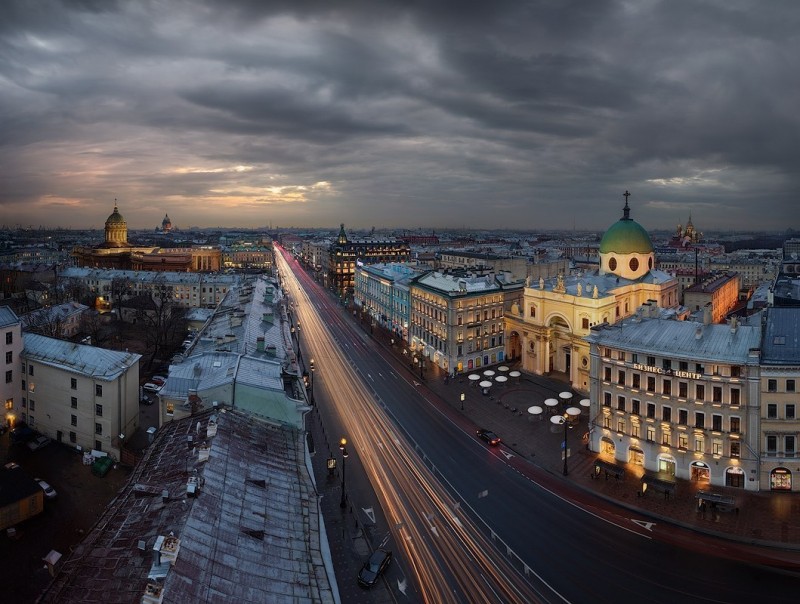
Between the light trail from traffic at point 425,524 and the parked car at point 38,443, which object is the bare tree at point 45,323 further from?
the light trail from traffic at point 425,524

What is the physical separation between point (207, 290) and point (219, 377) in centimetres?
10441

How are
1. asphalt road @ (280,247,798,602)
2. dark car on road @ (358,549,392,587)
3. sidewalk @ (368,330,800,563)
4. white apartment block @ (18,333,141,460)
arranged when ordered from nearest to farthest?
asphalt road @ (280,247,798,602) → dark car on road @ (358,549,392,587) → sidewalk @ (368,330,800,563) → white apartment block @ (18,333,141,460)

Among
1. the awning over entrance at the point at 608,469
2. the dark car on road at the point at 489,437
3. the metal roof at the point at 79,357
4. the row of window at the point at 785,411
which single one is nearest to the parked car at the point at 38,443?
the metal roof at the point at 79,357

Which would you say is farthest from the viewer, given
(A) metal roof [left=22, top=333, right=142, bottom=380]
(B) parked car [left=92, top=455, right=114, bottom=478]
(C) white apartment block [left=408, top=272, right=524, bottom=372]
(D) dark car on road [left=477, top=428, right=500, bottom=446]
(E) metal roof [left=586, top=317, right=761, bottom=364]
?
(C) white apartment block [left=408, top=272, right=524, bottom=372]

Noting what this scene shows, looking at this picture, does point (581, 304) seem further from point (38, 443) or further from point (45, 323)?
point (45, 323)

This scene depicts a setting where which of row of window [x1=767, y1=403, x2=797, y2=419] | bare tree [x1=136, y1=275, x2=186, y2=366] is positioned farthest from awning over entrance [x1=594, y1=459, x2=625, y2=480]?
bare tree [x1=136, y1=275, x2=186, y2=366]

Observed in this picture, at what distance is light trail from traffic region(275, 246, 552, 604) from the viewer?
105 feet

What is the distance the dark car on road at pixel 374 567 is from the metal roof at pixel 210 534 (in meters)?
8.94

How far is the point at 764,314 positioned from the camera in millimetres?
48219

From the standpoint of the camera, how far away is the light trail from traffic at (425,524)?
3212cm

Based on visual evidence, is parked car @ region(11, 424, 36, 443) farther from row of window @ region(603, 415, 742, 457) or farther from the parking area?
row of window @ region(603, 415, 742, 457)

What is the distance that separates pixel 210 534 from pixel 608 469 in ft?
121

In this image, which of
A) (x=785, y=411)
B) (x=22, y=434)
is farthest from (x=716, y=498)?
(x=22, y=434)

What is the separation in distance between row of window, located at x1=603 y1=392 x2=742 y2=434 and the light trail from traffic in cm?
1980
